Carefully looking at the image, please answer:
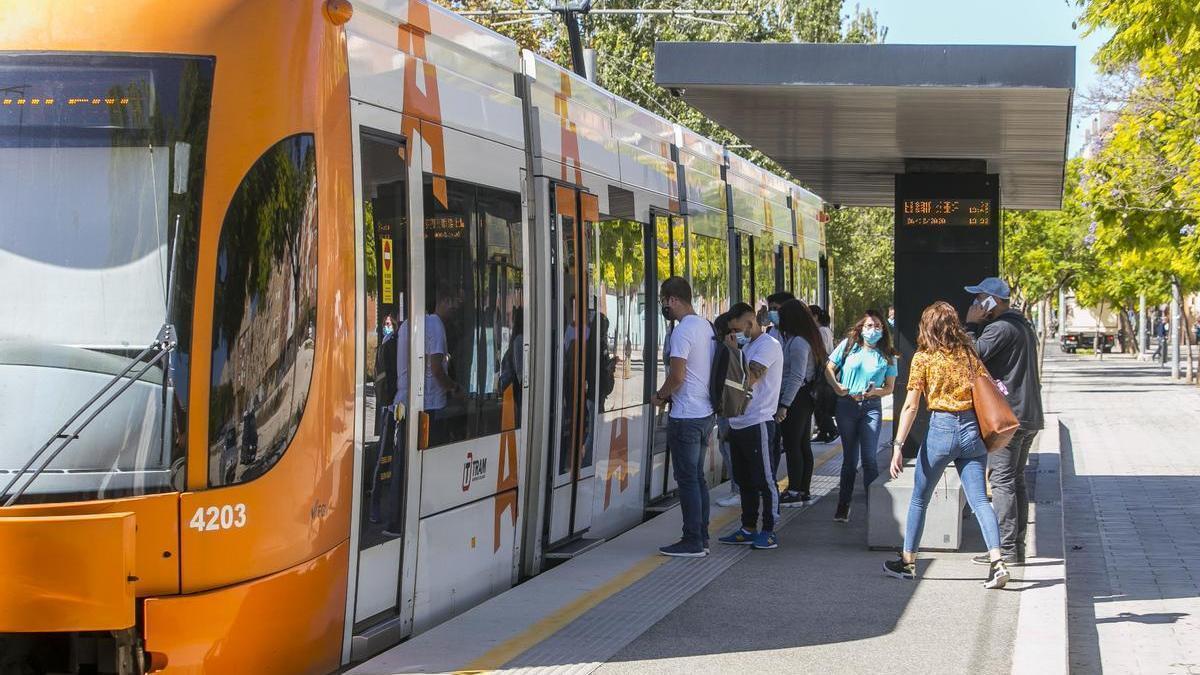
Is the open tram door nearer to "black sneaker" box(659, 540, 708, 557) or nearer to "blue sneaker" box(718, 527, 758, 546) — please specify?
"black sneaker" box(659, 540, 708, 557)

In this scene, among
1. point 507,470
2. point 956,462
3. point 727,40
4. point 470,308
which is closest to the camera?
point 470,308

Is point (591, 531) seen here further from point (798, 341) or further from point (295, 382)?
point (295, 382)

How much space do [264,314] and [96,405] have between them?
0.74 m

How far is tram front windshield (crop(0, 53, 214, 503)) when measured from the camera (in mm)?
6055

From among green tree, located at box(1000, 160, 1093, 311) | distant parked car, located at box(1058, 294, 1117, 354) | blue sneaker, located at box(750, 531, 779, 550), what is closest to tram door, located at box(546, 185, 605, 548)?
blue sneaker, located at box(750, 531, 779, 550)

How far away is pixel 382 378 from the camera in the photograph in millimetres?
7195

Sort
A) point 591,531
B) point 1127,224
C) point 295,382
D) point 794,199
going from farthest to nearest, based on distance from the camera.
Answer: point 1127,224 < point 794,199 < point 591,531 < point 295,382

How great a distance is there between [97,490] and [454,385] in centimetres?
234

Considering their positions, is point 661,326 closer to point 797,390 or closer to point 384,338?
point 797,390

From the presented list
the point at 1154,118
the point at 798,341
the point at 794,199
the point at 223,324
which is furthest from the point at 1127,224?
the point at 223,324

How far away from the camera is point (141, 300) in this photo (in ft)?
20.2

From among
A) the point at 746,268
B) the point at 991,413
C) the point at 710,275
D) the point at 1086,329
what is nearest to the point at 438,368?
the point at 991,413

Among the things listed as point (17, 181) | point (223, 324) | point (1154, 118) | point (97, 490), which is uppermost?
point (1154, 118)

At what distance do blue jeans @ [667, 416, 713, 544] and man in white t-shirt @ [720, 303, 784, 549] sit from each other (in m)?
0.42
